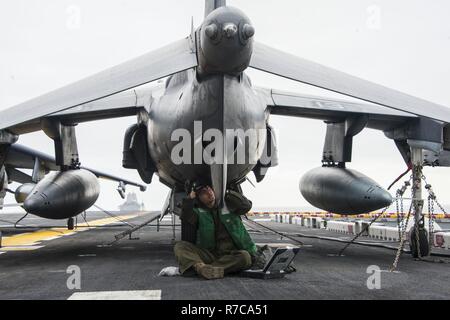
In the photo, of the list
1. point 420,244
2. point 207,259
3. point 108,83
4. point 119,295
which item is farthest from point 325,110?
point 119,295

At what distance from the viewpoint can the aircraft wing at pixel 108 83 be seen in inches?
222

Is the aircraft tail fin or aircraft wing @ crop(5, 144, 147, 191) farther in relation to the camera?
aircraft wing @ crop(5, 144, 147, 191)

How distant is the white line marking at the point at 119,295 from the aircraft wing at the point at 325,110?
6726 millimetres

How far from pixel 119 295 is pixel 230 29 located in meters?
3.39

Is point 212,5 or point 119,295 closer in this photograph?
point 119,295

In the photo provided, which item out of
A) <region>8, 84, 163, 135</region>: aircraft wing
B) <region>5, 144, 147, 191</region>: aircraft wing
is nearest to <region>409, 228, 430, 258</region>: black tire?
<region>8, 84, 163, 135</region>: aircraft wing

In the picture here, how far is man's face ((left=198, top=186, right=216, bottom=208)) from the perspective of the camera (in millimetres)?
7094

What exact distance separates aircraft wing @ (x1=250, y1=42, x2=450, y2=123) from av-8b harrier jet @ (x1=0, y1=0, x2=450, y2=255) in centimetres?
1

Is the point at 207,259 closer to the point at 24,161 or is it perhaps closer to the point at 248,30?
the point at 248,30

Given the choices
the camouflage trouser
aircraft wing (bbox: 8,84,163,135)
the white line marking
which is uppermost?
aircraft wing (bbox: 8,84,163,135)

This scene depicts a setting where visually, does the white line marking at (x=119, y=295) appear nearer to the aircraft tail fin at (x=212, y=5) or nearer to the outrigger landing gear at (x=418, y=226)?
the aircraft tail fin at (x=212, y=5)

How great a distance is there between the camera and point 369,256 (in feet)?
34.0

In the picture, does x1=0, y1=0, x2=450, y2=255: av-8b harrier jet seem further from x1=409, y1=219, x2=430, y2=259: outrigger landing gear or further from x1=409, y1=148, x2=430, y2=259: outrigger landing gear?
x1=409, y1=219, x2=430, y2=259: outrigger landing gear

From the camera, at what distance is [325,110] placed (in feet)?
39.7
